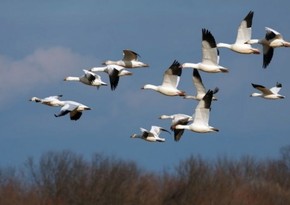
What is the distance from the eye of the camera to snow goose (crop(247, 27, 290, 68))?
38938 millimetres

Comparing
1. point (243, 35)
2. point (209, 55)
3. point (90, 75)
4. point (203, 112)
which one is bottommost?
point (203, 112)

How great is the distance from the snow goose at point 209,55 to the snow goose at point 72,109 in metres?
3.78

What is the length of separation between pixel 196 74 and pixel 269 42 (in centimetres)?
400

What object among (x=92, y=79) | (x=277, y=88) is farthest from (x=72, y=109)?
(x=277, y=88)

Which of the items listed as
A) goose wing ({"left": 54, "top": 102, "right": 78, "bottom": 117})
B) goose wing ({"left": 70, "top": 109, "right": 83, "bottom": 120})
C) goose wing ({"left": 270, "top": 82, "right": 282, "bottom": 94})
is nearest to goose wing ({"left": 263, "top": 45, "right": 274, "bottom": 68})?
goose wing ({"left": 270, "top": 82, "right": 282, "bottom": 94})

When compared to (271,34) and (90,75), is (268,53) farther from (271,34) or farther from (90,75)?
(90,75)

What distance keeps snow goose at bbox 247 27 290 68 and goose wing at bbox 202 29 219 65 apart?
1.30m

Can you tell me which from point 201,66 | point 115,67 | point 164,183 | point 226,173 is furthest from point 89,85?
point 226,173

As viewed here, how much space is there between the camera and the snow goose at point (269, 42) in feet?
128

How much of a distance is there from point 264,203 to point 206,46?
3542 cm

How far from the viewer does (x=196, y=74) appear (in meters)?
42.7

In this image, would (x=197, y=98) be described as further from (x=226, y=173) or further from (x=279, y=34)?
(x=226, y=173)

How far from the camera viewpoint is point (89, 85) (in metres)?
39.3

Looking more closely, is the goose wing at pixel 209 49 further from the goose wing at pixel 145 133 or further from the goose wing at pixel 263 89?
the goose wing at pixel 145 133
